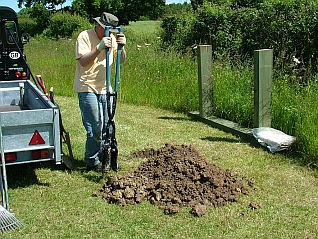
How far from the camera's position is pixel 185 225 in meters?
4.08

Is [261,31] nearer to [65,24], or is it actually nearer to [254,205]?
[254,205]

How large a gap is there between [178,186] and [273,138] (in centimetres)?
211

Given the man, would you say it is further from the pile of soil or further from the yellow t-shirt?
the pile of soil

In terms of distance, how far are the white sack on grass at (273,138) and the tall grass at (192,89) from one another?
148 mm

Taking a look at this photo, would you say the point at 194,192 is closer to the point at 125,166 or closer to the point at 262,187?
the point at 262,187

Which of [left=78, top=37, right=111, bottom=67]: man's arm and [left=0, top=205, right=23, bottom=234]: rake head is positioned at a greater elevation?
[left=78, top=37, right=111, bottom=67]: man's arm

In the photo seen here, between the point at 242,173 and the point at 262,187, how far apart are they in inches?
19.0

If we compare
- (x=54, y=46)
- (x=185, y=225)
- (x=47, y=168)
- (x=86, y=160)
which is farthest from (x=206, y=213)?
(x=54, y=46)

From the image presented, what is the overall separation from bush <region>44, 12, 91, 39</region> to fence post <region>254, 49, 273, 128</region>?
79.4 feet

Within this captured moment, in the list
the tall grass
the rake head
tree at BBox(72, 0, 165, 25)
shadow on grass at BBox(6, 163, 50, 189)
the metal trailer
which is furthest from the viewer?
tree at BBox(72, 0, 165, 25)

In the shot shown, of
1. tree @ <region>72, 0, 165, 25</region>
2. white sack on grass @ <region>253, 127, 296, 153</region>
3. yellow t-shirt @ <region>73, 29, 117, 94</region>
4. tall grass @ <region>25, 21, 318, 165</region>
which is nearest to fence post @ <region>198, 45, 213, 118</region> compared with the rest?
tall grass @ <region>25, 21, 318, 165</region>

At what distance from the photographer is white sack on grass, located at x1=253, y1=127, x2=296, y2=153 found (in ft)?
19.6

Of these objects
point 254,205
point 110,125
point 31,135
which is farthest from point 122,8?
point 254,205

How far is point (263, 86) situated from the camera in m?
6.50
